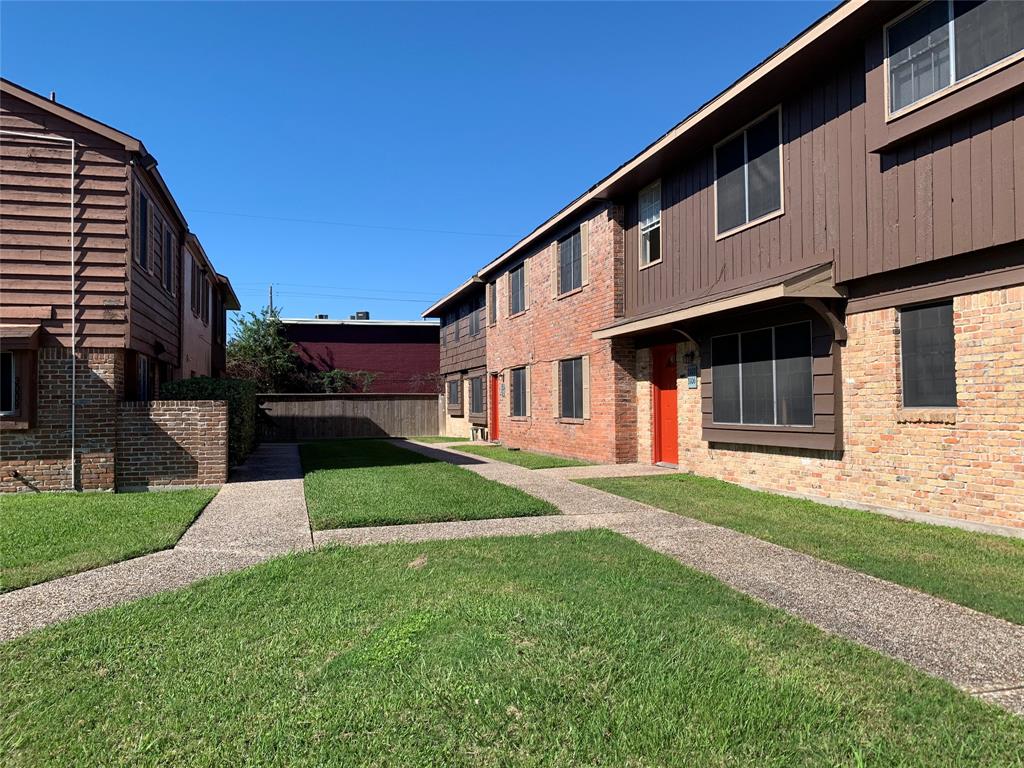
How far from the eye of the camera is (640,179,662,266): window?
39.1 ft

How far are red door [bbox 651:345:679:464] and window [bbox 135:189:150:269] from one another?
888cm

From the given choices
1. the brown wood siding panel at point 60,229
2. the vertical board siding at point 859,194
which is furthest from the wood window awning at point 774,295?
the brown wood siding panel at point 60,229

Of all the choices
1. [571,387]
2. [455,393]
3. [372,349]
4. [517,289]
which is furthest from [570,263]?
[372,349]

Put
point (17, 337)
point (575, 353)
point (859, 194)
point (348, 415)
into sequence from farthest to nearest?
point (348, 415) < point (575, 353) < point (17, 337) < point (859, 194)

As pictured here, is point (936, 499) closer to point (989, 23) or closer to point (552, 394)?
point (989, 23)

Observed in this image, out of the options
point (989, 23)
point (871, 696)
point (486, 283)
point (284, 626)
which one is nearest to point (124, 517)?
point (284, 626)

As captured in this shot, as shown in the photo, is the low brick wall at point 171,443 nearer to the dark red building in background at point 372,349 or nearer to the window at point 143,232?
the window at point 143,232

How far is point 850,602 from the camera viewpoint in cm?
444

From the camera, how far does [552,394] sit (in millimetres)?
15953

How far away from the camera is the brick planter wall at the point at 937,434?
630 cm

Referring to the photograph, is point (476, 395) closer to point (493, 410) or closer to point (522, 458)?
point (493, 410)

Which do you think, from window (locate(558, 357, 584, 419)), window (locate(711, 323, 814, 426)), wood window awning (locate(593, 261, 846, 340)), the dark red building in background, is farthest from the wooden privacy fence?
window (locate(711, 323, 814, 426))

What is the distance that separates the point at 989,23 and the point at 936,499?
4691 millimetres

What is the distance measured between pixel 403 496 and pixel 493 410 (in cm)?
1267
